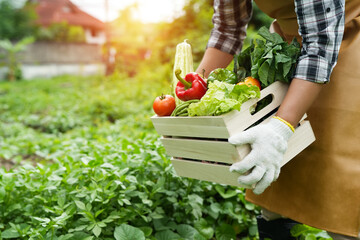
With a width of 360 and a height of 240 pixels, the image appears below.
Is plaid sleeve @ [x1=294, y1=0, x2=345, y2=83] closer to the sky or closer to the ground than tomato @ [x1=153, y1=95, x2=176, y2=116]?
closer to the sky

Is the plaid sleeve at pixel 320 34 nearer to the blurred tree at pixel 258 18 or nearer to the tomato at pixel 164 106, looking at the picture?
the tomato at pixel 164 106

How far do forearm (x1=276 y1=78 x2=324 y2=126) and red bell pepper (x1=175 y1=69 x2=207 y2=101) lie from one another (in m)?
0.39

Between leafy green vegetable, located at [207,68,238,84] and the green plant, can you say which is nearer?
leafy green vegetable, located at [207,68,238,84]

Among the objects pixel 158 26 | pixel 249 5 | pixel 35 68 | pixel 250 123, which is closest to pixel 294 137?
pixel 250 123

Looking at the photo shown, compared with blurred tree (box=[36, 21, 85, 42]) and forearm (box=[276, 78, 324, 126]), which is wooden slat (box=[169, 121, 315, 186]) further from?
blurred tree (box=[36, 21, 85, 42])

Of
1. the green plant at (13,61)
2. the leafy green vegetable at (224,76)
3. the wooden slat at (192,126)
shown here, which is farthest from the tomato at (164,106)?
the green plant at (13,61)

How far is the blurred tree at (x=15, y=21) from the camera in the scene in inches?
1104

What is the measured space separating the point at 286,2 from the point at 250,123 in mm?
648

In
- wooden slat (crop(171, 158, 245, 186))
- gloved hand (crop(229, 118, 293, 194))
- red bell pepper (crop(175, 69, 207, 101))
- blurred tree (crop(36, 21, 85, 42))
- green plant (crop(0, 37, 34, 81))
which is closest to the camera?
gloved hand (crop(229, 118, 293, 194))

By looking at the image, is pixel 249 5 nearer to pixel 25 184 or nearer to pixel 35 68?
pixel 25 184

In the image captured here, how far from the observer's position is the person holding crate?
1472mm

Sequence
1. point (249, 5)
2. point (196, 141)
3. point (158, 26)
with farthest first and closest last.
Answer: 1. point (158, 26)
2. point (249, 5)
3. point (196, 141)

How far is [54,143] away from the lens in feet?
12.4

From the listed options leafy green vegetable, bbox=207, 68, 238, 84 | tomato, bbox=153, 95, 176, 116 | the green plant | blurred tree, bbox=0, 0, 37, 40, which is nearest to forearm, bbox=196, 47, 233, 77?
leafy green vegetable, bbox=207, 68, 238, 84
